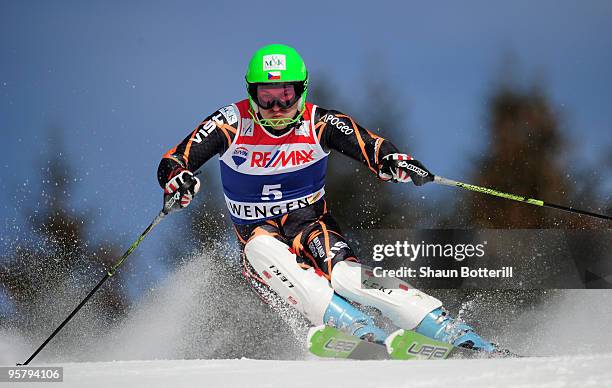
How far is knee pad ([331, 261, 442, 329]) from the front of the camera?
538 cm

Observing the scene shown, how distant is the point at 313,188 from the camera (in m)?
6.12

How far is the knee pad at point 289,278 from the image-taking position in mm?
5398

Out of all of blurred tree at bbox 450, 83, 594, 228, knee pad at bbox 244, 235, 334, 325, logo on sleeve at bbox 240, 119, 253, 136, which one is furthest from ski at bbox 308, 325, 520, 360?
blurred tree at bbox 450, 83, 594, 228

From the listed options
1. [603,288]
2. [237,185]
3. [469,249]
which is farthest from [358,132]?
[603,288]

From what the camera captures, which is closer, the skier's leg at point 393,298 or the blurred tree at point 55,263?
the skier's leg at point 393,298

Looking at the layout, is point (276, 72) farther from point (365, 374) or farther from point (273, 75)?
point (365, 374)

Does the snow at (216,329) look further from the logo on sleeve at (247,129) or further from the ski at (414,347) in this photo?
the logo on sleeve at (247,129)

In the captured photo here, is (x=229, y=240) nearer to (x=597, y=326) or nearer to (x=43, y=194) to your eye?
(x=597, y=326)

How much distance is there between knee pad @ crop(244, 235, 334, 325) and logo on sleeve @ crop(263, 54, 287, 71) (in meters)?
1.29

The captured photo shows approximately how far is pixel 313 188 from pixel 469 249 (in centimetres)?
198

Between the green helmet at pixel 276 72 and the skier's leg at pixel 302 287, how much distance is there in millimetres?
952

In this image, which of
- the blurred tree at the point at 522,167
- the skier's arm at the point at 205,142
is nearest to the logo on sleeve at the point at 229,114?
the skier's arm at the point at 205,142

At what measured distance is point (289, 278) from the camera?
5547mm

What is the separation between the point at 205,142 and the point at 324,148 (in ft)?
3.06
